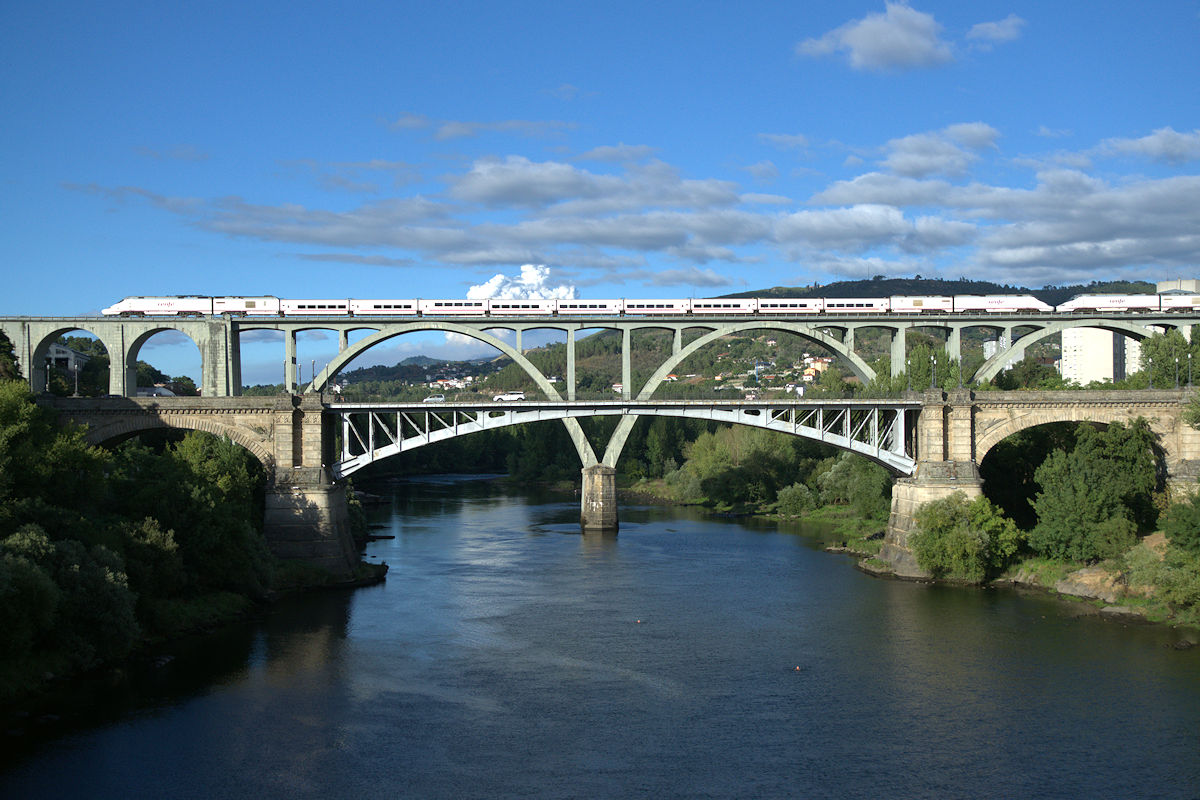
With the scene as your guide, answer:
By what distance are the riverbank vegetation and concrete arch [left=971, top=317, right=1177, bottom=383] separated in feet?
123

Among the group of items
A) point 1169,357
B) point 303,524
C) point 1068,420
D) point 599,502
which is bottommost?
point 599,502

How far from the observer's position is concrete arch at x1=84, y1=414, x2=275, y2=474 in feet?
140

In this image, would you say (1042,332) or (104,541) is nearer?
(104,541)

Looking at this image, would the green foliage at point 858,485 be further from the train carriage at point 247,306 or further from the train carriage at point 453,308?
the train carriage at point 247,306

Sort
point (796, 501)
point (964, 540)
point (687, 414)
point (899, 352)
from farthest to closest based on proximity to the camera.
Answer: point (796, 501), point (899, 352), point (687, 414), point (964, 540)

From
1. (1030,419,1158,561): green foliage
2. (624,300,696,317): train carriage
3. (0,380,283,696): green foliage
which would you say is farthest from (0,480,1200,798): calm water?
(624,300,696,317): train carriage

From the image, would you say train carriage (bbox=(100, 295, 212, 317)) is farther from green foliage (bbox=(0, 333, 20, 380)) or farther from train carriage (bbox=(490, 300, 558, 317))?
train carriage (bbox=(490, 300, 558, 317))

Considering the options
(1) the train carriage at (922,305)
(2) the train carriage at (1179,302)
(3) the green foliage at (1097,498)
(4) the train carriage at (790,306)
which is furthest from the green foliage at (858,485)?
(2) the train carriage at (1179,302)

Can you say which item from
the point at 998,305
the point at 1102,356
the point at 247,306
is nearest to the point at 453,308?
the point at 247,306

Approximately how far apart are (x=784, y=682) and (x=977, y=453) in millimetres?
19930

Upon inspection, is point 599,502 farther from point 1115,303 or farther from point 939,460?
point 1115,303

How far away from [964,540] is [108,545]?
29.9m

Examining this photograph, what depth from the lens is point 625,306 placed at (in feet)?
184

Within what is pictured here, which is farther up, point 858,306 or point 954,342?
point 858,306
